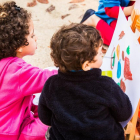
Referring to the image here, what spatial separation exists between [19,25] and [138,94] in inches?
24.7

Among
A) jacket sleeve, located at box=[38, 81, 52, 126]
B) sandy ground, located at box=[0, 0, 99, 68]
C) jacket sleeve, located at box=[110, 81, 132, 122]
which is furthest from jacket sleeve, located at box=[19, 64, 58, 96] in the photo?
sandy ground, located at box=[0, 0, 99, 68]

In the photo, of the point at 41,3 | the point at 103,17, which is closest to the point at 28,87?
the point at 103,17

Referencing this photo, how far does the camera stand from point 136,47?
922 millimetres

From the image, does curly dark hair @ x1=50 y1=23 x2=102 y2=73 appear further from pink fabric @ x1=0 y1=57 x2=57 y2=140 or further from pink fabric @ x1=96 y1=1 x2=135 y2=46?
pink fabric @ x1=96 y1=1 x2=135 y2=46

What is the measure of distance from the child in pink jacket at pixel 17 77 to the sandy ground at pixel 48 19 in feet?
2.64

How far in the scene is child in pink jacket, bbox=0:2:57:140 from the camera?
41.6 inches

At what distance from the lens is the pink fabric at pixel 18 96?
1.05 meters

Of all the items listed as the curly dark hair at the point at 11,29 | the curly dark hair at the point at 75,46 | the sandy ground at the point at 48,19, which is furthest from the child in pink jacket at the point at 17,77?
the sandy ground at the point at 48,19

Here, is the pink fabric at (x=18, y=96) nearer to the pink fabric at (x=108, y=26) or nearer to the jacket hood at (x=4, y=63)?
the jacket hood at (x=4, y=63)

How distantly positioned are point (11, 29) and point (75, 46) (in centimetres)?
42

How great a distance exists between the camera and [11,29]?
1080 mm

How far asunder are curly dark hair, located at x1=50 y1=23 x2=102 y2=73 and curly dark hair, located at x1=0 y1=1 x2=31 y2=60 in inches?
11.9

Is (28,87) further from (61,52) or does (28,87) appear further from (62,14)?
(62,14)

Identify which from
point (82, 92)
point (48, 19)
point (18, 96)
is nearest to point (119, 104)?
point (82, 92)
